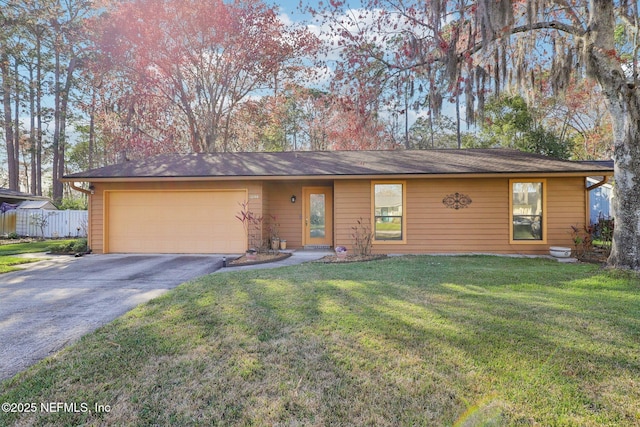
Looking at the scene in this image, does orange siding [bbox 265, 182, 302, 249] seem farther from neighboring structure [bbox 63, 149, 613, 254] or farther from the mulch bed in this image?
the mulch bed

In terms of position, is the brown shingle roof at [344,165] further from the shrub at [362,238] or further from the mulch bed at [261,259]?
the mulch bed at [261,259]

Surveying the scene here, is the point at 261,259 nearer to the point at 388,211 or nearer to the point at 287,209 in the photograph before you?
the point at 287,209

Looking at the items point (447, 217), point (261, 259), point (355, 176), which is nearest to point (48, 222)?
point (261, 259)

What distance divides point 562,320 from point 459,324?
1.11 meters

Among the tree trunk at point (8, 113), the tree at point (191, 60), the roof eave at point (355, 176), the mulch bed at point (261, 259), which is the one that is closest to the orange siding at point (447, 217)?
the roof eave at point (355, 176)

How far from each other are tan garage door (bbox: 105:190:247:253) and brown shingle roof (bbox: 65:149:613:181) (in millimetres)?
708

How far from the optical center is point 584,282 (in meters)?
4.92

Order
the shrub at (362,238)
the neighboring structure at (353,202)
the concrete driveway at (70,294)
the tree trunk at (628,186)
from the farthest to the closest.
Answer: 1. the shrub at (362,238)
2. the neighboring structure at (353,202)
3. the tree trunk at (628,186)
4. the concrete driveway at (70,294)

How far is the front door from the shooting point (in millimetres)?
9406

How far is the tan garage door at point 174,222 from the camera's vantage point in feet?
28.9

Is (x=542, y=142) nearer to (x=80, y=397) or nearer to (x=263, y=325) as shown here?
(x=263, y=325)

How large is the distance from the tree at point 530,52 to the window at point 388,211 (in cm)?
273

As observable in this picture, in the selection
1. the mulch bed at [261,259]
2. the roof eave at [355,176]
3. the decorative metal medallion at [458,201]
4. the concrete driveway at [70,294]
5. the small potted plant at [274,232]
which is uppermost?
the roof eave at [355,176]

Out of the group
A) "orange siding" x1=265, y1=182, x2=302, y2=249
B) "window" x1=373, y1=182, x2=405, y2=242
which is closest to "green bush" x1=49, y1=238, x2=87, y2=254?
"orange siding" x1=265, y1=182, x2=302, y2=249
